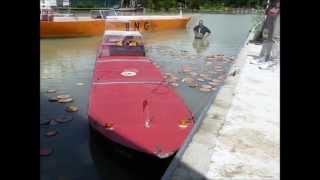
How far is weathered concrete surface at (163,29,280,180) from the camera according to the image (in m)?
4.36

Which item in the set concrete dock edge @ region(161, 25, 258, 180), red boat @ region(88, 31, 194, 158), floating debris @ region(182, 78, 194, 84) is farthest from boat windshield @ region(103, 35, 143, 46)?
concrete dock edge @ region(161, 25, 258, 180)

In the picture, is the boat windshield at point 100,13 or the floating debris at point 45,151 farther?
the boat windshield at point 100,13

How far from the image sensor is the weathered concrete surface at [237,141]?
4355 millimetres

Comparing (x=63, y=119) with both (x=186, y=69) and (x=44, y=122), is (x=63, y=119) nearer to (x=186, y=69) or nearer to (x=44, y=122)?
(x=44, y=122)

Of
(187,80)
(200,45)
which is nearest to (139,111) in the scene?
(187,80)

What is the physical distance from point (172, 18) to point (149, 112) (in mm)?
23731

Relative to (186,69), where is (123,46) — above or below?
above

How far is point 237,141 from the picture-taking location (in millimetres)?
5246

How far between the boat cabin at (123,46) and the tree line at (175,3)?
22.1 metres

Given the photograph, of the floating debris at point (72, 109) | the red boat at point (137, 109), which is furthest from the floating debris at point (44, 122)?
the red boat at point (137, 109)

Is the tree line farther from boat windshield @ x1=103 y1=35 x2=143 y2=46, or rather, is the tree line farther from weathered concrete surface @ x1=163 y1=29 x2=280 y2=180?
weathered concrete surface @ x1=163 y1=29 x2=280 y2=180

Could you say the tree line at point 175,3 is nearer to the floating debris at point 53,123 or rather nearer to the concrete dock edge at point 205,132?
the floating debris at point 53,123

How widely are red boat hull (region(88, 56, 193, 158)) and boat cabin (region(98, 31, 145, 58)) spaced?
1557 mm

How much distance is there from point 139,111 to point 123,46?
15.4 feet
